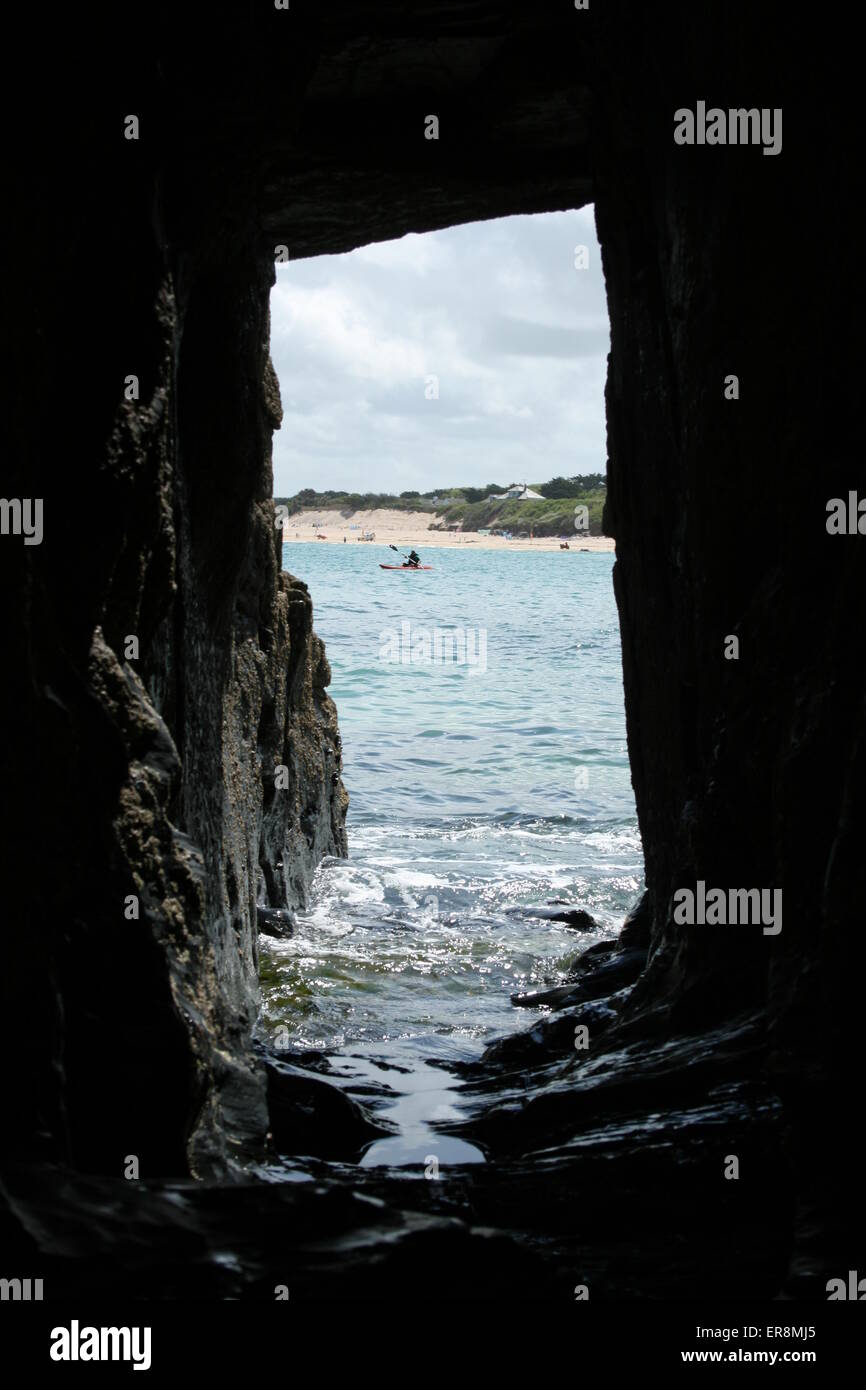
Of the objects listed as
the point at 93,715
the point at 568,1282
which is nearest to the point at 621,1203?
the point at 568,1282

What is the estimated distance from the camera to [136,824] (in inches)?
235

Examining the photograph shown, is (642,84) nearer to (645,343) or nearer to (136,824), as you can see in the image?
(645,343)

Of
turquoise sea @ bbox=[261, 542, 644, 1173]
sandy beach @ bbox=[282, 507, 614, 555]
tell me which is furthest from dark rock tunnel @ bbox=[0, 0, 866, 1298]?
sandy beach @ bbox=[282, 507, 614, 555]

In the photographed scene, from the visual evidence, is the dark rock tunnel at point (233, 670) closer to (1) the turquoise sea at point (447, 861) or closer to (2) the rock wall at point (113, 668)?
(2) the rock wall at point (113, 668)

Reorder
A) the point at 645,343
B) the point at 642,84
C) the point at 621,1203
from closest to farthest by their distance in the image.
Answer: the point at 621,1203
the point at 642,84
the point at 645,343

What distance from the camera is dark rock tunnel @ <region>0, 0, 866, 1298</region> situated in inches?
186

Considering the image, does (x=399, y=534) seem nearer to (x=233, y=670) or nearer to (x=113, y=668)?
(x=233, y=670)

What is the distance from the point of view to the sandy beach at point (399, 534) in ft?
398

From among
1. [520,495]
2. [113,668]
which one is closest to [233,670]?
[113,668]

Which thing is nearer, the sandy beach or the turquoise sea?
the turquoise sea

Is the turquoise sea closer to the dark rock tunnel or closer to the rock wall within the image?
the dark rock tunnel

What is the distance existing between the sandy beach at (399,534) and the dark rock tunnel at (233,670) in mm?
105988

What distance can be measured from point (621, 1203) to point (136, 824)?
261 centimetres

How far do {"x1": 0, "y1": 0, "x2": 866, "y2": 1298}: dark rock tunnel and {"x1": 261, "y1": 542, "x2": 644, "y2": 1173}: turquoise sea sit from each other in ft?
3.63
